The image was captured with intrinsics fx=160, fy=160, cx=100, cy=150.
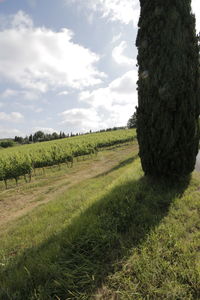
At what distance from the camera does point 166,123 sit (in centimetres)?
406

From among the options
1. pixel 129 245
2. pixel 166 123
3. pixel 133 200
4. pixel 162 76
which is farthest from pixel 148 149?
pixel 129 245

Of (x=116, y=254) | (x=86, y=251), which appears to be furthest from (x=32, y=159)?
(x=116, y=254)

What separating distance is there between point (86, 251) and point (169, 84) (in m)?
4.00

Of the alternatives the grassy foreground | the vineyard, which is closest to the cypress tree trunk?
the grassy foreground

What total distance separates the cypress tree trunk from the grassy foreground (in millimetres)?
1134

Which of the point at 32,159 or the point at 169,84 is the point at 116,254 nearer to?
the point at 169,84

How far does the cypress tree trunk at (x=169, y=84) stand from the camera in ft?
12.9

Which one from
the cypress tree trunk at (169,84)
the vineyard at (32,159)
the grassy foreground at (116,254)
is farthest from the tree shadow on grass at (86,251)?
the vineyard at (32,159)

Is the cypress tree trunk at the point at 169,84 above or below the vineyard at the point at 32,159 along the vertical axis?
above

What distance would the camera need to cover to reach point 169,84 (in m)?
3.94

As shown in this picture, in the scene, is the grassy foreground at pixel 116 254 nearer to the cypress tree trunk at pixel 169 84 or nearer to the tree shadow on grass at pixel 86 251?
the tree shadow on grass at pixel 86 251

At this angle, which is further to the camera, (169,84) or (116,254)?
(169,84)

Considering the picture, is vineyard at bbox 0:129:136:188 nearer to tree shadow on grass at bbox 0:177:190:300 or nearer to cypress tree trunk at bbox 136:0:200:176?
tree shadow on grass at bbox 0:177:190:300

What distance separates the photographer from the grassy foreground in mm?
1925
